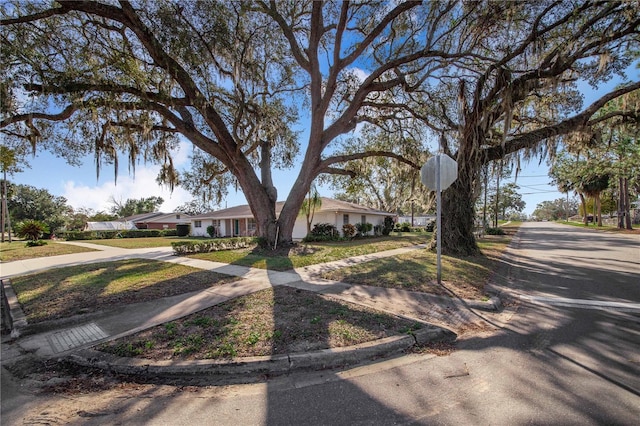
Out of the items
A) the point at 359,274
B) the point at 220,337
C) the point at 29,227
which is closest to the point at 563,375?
the point at 220,337

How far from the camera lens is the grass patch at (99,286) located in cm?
546

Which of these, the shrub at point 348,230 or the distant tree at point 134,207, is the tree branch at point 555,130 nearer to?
the shrub at point 348,230

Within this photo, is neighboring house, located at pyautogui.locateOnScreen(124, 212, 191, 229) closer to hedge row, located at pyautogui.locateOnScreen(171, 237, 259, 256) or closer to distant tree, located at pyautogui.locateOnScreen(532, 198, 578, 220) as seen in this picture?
hedge row, located at pyautogui.locateOnScreen(171, 237, 259, 256)

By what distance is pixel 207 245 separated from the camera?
13.9 metres

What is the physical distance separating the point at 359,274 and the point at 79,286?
6896mm

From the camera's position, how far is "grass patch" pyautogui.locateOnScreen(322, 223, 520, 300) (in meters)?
6.20

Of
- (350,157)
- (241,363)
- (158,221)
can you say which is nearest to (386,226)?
(350,157)

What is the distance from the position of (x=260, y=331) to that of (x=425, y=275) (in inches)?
190

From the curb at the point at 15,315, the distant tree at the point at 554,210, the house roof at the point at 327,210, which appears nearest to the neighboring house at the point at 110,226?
the house roof at the point at 327,210

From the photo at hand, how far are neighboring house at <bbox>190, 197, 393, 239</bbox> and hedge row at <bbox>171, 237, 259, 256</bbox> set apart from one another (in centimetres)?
848

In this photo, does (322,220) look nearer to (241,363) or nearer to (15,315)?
(15,315)

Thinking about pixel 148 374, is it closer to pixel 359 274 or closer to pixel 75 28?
pixel 359 274

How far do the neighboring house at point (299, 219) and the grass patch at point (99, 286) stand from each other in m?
15.0

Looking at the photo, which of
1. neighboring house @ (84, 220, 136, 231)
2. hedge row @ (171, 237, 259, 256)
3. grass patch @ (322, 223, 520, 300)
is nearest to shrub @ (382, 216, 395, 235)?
hedge row @ (171, 237, 259, 256)
